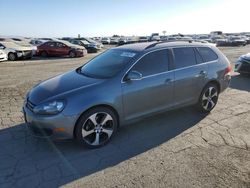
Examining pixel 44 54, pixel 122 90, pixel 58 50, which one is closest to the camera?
pixel 122 90

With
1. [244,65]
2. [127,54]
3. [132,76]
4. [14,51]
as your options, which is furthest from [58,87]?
[14,51]

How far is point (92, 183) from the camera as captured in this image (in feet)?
10.1

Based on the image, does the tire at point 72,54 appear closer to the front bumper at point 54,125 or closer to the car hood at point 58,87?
the car hood at point 58,87

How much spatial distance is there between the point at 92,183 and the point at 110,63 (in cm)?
232

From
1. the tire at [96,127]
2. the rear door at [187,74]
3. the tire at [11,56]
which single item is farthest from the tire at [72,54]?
the tire at [96,127]

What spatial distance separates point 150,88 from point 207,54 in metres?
1.95

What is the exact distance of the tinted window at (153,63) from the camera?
435cm

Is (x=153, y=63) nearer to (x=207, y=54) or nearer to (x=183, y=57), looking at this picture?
(x=183, y=57)

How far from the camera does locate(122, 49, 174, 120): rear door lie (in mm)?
4172

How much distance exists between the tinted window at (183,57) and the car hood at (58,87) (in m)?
1.71

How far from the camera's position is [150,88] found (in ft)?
14.3

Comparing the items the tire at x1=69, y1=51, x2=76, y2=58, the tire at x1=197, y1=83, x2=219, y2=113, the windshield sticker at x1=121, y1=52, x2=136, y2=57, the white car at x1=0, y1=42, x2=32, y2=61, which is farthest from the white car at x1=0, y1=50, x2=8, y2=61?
the tire at x1=197, y1=83, x2=219, y2=113

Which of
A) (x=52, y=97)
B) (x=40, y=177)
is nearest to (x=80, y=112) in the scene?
(x=52, y=97)

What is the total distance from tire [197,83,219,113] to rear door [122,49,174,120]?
3.14 feet
